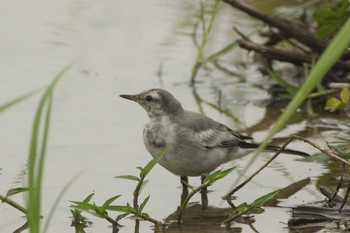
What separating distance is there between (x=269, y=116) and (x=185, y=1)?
3796 mm

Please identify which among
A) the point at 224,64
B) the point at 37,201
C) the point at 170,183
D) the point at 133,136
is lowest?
the point at 37,201

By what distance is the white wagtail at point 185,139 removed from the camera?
23.2ft

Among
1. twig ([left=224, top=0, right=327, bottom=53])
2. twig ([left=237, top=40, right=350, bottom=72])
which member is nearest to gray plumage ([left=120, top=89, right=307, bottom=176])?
twig ([left=237, top=40, right=350, bottom=72])

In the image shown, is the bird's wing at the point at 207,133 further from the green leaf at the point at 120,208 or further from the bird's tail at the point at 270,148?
the green leaf at the point at 120,208

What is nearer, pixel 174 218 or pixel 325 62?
pixel 325 62

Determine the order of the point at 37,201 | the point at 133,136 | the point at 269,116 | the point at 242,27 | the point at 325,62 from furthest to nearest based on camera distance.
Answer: the point at 242,27 < the point at 269,116 < the point at 133,136 < the point at 37,201 < the point at 325,62

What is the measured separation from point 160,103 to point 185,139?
0.49 meters

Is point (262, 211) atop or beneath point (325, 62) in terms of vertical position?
atop

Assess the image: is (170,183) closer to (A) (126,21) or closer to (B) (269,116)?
(B) (269,116)

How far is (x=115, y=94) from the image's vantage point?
364 inches

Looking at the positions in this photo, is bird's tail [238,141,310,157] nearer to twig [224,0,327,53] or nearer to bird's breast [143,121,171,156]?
bird's breast [143,121,171,156]

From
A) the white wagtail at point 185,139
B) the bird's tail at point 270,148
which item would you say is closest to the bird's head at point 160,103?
the white wagtail at point 185,139

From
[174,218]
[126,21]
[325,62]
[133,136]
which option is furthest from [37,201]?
[126,21]

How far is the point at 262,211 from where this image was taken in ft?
22.1
